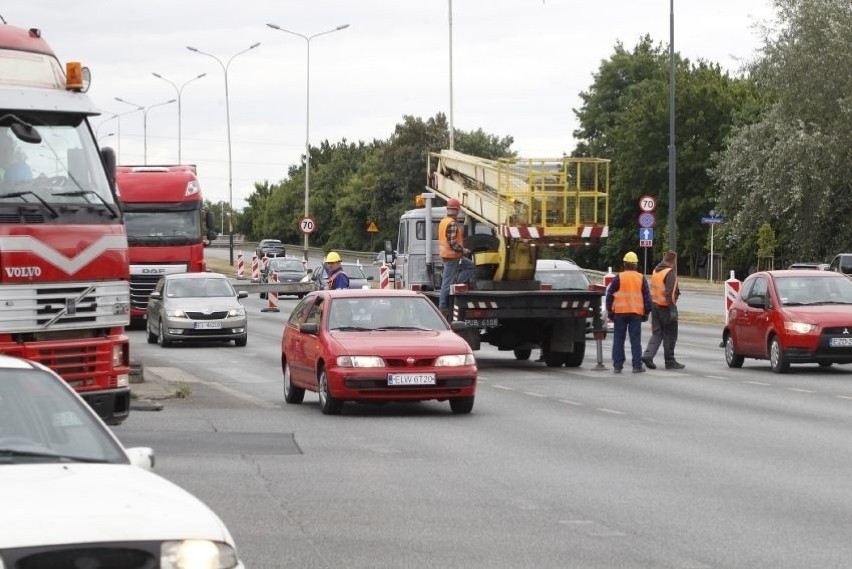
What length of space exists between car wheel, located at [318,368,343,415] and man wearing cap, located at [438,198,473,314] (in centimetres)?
791

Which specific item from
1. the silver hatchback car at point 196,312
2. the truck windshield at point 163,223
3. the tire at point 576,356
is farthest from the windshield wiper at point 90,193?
the truck windshield at point 163,223

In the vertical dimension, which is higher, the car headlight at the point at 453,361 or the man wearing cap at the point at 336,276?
the man wearing cap at the point at 336,276

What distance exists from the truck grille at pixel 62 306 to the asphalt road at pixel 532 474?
130 cm

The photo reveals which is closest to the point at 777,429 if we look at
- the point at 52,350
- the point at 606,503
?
the point at 606,503

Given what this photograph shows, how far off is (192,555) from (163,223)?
34417 mm

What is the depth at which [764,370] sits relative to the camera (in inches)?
1083

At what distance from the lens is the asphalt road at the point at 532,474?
401 inches

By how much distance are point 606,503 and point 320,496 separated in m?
2.01

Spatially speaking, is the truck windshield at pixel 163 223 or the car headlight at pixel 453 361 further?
the truck windshield at pixel 163 223

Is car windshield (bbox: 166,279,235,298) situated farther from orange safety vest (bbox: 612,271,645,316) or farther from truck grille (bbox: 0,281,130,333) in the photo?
truck grille (bbox: 0,281,130,333)

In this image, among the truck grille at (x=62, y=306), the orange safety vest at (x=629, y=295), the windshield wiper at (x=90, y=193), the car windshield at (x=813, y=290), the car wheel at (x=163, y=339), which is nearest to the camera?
the truck grille at (x=62, y=306)

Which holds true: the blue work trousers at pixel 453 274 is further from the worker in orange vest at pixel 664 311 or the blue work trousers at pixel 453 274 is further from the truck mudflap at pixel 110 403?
the truck mudflap at pixel 110 403

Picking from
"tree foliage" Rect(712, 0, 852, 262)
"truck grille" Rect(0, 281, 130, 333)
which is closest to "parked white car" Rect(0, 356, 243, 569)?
"truck grille" Rect(0, 281, 130, 333)

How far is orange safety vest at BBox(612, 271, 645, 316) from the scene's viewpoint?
2670cm
